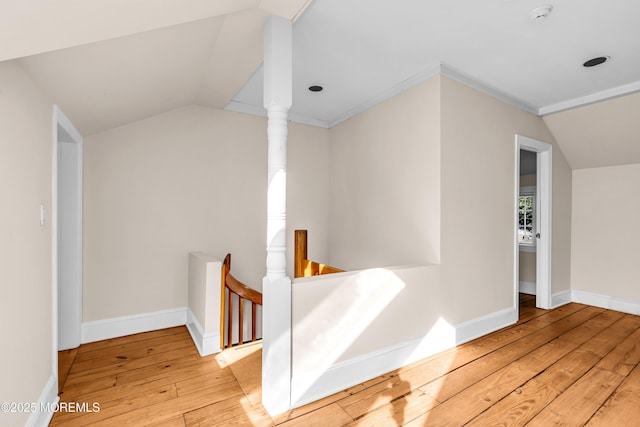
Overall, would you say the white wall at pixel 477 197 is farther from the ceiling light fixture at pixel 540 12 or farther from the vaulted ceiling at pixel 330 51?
the ceiling light fixture at pixel 540 12

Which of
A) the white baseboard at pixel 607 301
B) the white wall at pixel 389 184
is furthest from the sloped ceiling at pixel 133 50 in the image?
the white baseboard at pixel 607 301

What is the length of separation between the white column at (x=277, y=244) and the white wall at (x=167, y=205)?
5.82 feet

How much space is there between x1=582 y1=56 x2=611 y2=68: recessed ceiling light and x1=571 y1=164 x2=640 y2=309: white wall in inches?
76.1

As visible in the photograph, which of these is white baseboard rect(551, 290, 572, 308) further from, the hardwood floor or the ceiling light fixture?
the ceiling light fixture

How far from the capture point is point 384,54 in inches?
98.2

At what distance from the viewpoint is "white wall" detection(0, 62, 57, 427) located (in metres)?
1.31

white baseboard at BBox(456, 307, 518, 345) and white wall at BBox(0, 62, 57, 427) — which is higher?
white wall at BBox(0, 62, 57, 427)

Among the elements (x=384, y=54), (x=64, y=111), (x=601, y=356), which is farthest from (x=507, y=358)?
(x=64, y=111)

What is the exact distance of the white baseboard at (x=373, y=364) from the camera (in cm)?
195

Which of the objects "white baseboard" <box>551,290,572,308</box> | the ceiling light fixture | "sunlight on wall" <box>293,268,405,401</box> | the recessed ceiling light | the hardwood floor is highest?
the ceiling light fixture

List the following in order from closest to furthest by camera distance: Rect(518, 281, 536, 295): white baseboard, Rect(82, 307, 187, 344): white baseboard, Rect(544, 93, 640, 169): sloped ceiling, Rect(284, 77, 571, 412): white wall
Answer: Rect(284, 77, 571, 412): white wall → Rect(82, 307, 187, 344): white baseboard → Rect(544, 93, 640, 169): sloped ceiling → Rect(518, 281, 536, 295): white baseboard

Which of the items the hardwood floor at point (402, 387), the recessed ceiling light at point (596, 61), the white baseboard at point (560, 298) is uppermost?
the recessed ceiling light at point (596, 61)

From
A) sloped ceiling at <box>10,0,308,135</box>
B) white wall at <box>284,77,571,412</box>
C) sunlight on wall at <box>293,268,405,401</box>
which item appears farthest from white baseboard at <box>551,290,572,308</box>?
sloped ceiling at <box>10,0,308,135</box>

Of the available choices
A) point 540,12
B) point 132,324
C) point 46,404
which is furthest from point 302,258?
point 540,12
